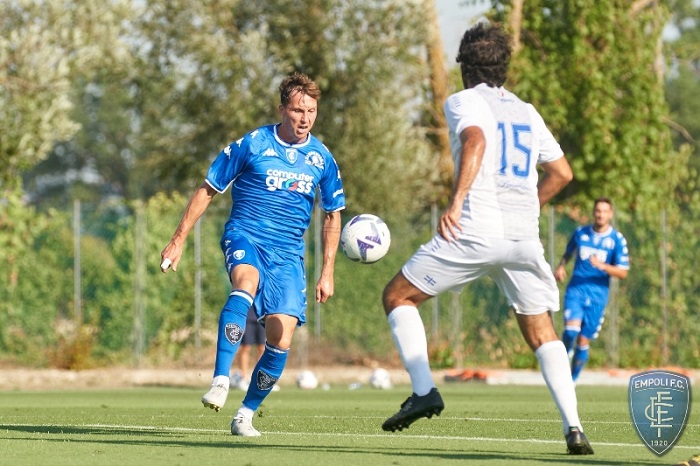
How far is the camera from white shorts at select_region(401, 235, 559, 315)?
779 centimetres

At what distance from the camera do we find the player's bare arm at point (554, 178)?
27.3 feet

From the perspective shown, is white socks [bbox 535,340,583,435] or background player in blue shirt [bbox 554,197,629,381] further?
background player in blue shirt [bbox 554,197,629,381]

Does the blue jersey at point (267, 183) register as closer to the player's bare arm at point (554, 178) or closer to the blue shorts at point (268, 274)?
the blue shorts at point (268, 274)

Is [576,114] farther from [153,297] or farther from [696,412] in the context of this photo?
[696,412]

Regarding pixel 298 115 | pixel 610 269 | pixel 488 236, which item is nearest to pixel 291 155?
pixel 298 115

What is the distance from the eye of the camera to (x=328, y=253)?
10.1 m

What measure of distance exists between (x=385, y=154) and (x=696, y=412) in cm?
1436

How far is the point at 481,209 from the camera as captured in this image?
25.6 feet

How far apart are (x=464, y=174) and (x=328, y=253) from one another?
2555mm

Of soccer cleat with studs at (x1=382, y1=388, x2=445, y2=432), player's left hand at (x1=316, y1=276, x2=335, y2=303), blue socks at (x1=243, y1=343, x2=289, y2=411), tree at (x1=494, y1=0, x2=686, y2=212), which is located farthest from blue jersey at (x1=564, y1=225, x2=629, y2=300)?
soccer cleat with studs at (x1=382, y1=388, x2=445, y2=432)

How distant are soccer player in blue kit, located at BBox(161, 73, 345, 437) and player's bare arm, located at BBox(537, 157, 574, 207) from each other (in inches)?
70.9

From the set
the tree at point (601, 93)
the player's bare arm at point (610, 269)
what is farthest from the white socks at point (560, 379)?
the tree at point (601, 93)

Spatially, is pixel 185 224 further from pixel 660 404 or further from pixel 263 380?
pixel 660 404

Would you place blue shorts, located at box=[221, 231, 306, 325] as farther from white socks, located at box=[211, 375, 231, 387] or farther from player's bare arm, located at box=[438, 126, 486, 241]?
player's bare arm, located at box=[438, 126, 486, 241]
